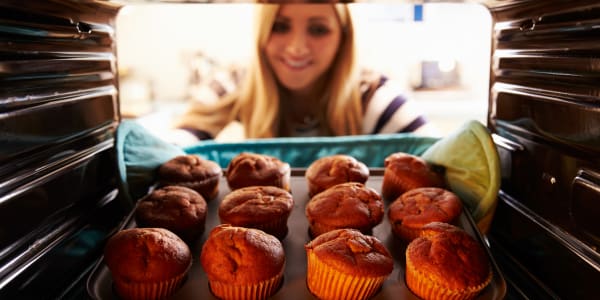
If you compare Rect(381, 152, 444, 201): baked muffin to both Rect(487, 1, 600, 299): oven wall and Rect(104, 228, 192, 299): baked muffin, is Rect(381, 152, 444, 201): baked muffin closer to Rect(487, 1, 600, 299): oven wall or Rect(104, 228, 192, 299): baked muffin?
Rect(487, 1, 600, 299): oven wall

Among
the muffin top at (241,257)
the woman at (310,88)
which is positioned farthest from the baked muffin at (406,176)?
the woman at (310,88)

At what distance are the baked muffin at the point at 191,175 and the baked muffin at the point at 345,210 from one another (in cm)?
39

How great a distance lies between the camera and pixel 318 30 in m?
2.67

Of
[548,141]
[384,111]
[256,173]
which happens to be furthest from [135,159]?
[384,111]

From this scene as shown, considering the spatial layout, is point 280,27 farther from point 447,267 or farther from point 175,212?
point 447,267

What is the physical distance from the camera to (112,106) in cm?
145

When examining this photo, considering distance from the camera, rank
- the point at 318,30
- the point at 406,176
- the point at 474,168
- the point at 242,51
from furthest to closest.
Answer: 1. the point at 242,51
2. the point at 318,30
3. the point at 406,176
4. the point at 474,168

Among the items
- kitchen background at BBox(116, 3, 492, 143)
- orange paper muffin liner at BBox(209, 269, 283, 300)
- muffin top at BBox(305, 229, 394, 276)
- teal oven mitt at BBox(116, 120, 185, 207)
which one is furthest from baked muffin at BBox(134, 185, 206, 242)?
kitchen background at BBox(116, 3, 492, 143)

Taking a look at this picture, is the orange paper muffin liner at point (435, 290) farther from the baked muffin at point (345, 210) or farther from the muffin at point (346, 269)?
the baked muffin at point (345, 210)

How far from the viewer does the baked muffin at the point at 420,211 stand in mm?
1257

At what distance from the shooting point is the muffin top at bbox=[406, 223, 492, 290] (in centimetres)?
100

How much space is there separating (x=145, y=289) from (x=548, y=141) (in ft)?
3.26

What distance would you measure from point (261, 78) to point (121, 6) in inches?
55.8

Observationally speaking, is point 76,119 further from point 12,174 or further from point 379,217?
point 379,217
